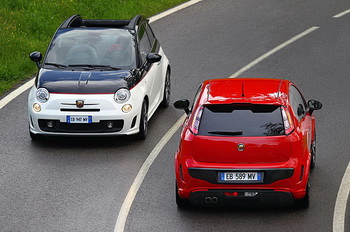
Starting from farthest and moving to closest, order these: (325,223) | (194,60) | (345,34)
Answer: (345,34) → (194,60) → (325,223)

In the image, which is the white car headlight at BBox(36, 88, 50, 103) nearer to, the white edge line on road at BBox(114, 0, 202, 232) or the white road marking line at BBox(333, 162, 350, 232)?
the white edge line on road at BBox(114, 0, 202, 232)

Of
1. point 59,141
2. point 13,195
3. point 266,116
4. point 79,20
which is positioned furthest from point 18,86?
point 266,116

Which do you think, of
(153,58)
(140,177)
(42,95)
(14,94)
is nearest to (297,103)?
(140,177)

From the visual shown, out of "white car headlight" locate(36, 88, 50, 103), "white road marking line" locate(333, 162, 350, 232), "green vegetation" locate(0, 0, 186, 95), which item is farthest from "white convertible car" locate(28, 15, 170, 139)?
"white road marking line" locate(333, 162, 350, 232)

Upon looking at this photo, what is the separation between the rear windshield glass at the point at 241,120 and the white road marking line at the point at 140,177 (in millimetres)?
1616

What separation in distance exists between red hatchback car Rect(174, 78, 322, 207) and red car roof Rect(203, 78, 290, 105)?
31 mm

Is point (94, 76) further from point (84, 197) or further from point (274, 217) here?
→ point (274, 217)

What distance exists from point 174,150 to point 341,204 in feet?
12.3

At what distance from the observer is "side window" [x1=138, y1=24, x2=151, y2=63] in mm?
18594

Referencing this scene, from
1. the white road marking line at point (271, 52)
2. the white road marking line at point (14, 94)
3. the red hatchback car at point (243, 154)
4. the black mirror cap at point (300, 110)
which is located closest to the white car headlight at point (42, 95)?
the white road marking line at point (14, 94)

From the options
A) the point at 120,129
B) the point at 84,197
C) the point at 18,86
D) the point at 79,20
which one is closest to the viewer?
the point at 84,197

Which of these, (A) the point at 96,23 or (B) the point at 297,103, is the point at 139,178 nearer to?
(B) the point at 297,103

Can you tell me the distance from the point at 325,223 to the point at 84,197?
360 cm

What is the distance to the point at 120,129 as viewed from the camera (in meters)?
17.2
